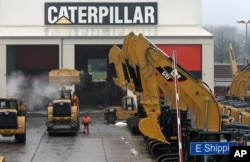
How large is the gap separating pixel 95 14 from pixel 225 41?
272ft

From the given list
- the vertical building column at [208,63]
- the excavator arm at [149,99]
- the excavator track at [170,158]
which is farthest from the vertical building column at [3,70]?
the excavator track at [170,158]

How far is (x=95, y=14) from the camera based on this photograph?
183 feet

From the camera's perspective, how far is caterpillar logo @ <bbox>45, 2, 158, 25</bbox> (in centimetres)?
5562

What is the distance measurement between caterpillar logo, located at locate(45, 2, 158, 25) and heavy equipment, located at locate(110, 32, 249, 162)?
102ft

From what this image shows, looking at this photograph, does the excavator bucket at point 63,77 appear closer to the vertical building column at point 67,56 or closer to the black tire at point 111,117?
the black tire at point 111,117

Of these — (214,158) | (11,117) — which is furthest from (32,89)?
(214,158)

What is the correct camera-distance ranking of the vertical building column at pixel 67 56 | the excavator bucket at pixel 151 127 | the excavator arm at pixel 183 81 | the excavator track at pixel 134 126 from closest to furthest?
the excavator arm at pixel 183 81
the excavator bucket at pixel 151 127
the excavator track at pixel 134 126
the vertical building column at pixel 67 56

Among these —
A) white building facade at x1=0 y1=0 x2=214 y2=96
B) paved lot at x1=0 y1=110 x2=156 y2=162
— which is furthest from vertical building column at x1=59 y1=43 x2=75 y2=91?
paved lot at x1=0 y1=110 x2=156 y2=162

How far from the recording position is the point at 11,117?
28.0 meters

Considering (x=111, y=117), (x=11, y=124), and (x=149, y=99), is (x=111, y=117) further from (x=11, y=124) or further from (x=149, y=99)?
(x=149, y=99)

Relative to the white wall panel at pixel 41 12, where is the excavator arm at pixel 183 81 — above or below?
below

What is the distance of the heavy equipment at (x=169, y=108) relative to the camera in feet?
59.6

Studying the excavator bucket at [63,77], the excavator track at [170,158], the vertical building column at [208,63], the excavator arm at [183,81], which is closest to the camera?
the excavator arm at [183,81]

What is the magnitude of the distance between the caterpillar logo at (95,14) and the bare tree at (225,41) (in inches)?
2609
